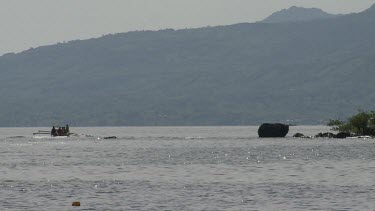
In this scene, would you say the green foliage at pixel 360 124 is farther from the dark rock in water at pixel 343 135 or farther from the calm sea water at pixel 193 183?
the calm sea water at pixel 193 183

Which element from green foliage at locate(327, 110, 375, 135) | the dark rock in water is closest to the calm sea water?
green foliage at locate(327, 110, 375, 135)

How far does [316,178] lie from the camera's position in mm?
85062

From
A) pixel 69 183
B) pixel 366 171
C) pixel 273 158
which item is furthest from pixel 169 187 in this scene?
pixel 273 158

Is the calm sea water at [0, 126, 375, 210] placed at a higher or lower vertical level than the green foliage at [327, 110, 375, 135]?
lower

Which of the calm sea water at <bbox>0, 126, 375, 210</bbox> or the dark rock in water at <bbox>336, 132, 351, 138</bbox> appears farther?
the dark rock in water at <bbox>336, 132, 351, 138</bbox>

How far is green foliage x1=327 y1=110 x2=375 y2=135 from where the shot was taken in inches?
7303

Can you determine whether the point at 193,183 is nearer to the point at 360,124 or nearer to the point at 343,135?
the point at 360,124

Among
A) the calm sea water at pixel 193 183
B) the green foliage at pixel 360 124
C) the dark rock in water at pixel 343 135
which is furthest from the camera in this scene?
the dark rock in water at pixel 343 135

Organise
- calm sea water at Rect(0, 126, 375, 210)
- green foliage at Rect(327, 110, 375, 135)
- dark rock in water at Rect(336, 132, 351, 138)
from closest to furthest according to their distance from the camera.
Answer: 1. calm sea water at Rect(0, 126, 375, 210)
2. green foliage at Rect(327, 110, 375, 135)
3. dark rock in water at Rect(336, 132, 351, 138)

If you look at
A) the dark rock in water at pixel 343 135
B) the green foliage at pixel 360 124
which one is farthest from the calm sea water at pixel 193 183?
Result: the dark rock in water at pixel 343 135

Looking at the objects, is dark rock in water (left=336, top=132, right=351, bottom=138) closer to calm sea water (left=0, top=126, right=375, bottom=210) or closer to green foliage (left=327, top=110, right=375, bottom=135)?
green foliage (left=327, top=110, right=375, bottom=135)

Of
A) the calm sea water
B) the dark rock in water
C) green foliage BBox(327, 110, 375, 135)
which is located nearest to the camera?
the calm sea water

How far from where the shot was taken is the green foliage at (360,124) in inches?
7303

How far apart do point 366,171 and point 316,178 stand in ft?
31.6
